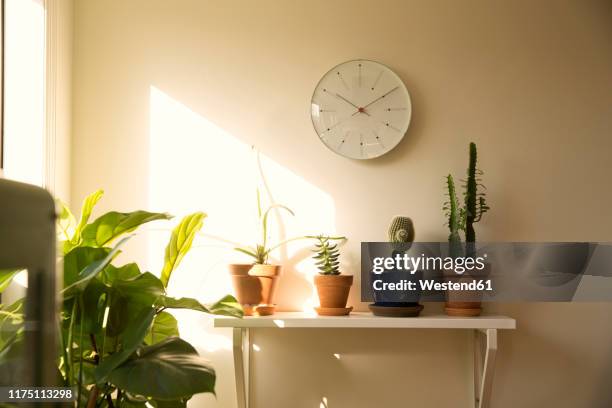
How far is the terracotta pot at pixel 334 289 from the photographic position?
247 cm

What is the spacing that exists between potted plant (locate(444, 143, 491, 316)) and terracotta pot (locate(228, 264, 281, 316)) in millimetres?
642

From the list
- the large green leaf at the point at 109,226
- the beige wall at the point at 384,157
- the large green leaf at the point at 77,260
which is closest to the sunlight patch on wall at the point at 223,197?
the beige wall at the point at 384,157

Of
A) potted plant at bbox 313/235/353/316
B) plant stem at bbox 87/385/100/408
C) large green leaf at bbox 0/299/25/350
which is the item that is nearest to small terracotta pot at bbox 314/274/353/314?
potted plant at bbox 313/235/353/316

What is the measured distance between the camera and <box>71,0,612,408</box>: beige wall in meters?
2.61

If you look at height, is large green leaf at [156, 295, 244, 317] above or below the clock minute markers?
below

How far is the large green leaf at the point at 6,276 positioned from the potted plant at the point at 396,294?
1.89 meters

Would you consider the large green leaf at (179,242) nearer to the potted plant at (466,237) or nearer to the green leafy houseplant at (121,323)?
the green leafy houseplant at (121,323)

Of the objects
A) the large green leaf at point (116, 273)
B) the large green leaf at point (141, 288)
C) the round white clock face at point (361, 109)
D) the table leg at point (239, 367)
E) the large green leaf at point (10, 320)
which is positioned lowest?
the table leg at point (239, 367)

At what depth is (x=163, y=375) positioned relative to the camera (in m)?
1.44

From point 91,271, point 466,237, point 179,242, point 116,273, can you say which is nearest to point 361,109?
point 466,237

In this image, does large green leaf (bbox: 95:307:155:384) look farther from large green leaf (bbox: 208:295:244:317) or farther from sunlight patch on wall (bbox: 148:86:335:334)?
sunlight patch on wall (bbox: 148:86:335:334)

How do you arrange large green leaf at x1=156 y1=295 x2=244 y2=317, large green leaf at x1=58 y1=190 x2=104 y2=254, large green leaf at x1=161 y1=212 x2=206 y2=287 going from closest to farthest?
large green leaf at x1=156 y1=295 x2=244 y2=317 → large green leaf at x1=58 y1=190 x2=104 y2=254 → large green leaf at x1=161 y1=212 x2=206 y2=287

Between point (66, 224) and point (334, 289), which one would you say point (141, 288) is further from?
point (334, 289)

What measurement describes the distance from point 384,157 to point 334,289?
22.2 inches
